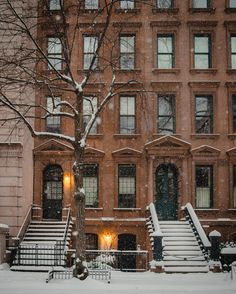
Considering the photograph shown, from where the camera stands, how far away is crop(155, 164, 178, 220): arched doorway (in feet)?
86.6

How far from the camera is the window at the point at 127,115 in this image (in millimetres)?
26750

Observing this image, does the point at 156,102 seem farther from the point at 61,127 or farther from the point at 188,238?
the point at 188,238

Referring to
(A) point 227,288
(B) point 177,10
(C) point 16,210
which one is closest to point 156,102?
(B) point 177,10

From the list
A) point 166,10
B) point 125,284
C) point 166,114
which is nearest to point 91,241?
point 166,114

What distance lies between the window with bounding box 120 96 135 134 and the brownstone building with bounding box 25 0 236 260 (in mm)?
54

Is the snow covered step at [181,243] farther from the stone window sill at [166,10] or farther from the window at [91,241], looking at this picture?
the stone window sill at [166,10]

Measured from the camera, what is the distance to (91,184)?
26484 millimetres

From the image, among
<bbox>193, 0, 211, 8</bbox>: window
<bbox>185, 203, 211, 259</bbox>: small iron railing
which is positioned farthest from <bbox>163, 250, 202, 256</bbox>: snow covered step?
<bbox>193, 0, 211, 8</bbox>: window

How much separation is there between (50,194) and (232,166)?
31.9ft

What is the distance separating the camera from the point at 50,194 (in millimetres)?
26484

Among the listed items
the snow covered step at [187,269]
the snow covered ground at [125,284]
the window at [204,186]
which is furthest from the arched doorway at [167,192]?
the snow covered ground at [125,284]

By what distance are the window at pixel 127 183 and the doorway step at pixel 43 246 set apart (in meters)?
3.22

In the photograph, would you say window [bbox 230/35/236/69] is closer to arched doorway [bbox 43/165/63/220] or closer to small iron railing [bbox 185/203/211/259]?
small iron railing [bbox 185/203/211/259]

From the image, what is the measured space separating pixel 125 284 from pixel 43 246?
7.33 meters
